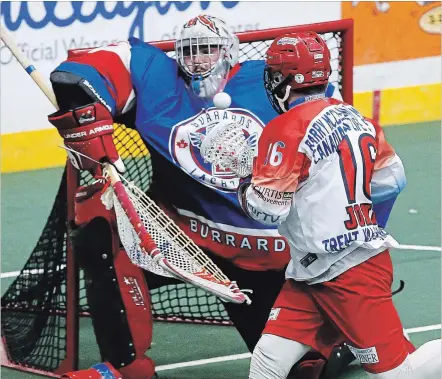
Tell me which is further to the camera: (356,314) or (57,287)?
(57,287)

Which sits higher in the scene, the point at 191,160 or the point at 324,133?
the point at 324,133

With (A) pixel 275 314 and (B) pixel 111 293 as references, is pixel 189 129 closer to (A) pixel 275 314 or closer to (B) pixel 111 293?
(B) pixel 111 293


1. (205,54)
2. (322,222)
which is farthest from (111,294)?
(322,222)

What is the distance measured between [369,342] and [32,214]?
3.84 m

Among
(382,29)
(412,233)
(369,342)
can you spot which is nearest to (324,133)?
(369,342)

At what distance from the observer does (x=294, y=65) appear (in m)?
4.09

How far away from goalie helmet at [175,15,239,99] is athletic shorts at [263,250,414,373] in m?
1.05

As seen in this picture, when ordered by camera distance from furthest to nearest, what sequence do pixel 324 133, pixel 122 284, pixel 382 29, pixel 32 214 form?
1. pixel 382 29
2. pixel 32 214
3. pixel 122 284
4. pixel 324 133

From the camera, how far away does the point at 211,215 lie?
196 inches

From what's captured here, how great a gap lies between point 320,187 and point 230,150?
15.3 inches

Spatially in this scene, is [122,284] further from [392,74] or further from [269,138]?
[392,74]

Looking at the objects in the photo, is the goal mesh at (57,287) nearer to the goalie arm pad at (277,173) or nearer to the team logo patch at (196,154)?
the team logo patch at (196,154)

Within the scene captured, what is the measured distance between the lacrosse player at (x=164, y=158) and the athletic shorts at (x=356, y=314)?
79cm

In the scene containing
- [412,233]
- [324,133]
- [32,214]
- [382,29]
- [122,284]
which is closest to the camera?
[324,133]
